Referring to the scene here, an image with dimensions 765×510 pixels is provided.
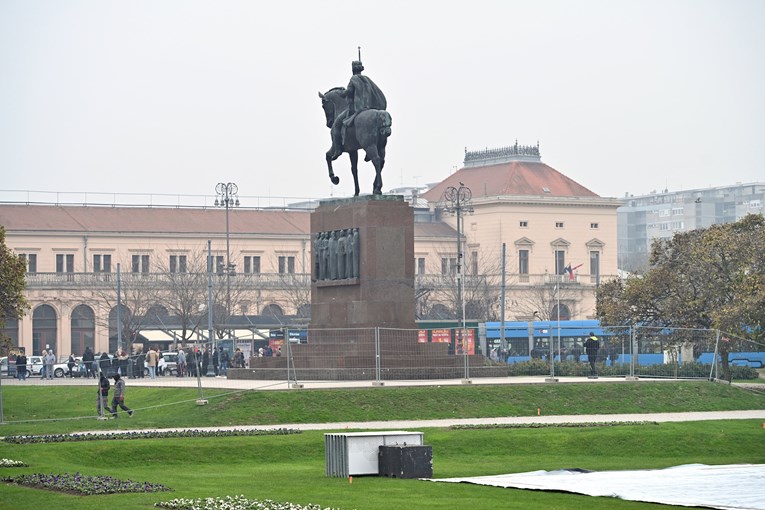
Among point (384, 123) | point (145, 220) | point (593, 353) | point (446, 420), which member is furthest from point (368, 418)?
point (145, 220)

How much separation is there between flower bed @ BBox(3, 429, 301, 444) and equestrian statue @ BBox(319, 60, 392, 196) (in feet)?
43.8

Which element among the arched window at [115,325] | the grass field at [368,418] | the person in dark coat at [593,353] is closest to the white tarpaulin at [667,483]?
the grass field at [368,418]

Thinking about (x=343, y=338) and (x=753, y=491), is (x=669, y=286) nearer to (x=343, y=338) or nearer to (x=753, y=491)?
(x=343, y=338)

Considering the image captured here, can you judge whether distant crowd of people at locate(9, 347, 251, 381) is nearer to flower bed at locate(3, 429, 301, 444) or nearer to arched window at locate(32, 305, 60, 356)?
flower bed at locate(3, 429, 301, 444)

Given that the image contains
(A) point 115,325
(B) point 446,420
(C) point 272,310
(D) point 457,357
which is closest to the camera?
(B) point 446,420

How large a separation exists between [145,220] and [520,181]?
3495cm

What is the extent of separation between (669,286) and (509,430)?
29.0m

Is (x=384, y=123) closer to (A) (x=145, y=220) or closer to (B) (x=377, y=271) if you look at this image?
(B) (x=377, y=271)

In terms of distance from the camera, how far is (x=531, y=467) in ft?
99.8

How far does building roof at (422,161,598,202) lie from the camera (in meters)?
141

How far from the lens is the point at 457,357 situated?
48.0m

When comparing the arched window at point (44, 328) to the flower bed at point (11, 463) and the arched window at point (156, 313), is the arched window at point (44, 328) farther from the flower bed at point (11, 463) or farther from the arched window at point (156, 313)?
the flower bed at point (11, 463)

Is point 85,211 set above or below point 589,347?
above

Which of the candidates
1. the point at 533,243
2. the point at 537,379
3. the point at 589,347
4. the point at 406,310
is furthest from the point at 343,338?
the point at 533,243
